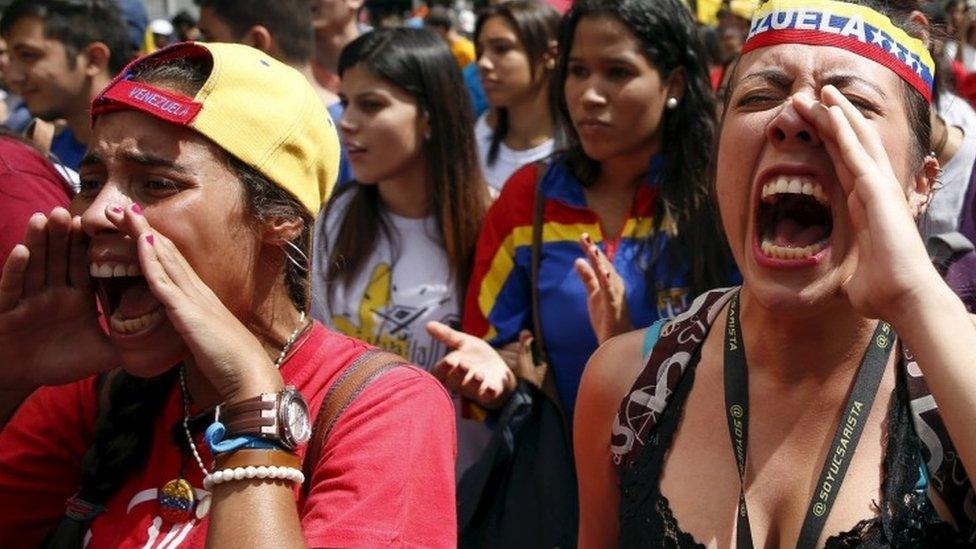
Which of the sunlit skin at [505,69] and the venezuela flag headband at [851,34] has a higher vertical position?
the venezuela flag headband at [851,34]

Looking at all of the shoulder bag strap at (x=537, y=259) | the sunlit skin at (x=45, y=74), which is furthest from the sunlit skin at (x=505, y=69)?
the shoulder bag strap at (x=537, y=259)

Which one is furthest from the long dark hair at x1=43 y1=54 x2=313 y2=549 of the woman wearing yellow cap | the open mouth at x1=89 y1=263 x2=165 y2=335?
the open mouth at x1=89 y1=263 x2=165 y2=335

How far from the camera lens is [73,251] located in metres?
2.56

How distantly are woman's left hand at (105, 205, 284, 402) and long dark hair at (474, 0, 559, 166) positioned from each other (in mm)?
4069

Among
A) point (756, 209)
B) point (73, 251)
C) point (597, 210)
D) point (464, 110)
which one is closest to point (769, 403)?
point (756, 209)

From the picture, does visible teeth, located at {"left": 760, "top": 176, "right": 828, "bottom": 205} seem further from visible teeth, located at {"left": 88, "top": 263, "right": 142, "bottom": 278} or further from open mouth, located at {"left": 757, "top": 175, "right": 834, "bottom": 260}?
visible teeth, located at {"left": 88, "top": 263, "right": 142, "bottom": 278}

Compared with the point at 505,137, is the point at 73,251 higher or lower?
lower

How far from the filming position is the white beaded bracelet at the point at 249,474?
6.96ft

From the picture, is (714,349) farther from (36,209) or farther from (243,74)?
(36,209)

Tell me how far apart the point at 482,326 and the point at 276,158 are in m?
1.74

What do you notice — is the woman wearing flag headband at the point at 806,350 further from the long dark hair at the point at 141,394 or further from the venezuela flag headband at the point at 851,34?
the long dark hair at the point at 141,394

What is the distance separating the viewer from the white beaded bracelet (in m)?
2.12

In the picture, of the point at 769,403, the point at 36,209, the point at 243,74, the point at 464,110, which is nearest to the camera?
the point at 769,403

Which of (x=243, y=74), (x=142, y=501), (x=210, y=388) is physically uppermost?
(x=243, y=74)
